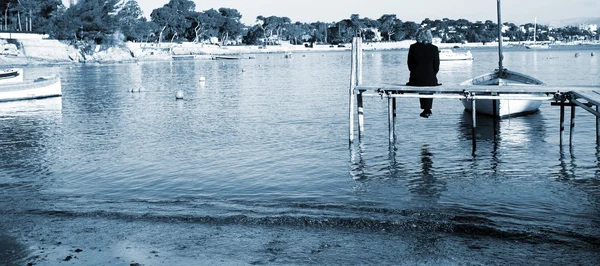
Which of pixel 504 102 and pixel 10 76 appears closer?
pixel 504 102

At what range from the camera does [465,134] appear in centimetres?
2503

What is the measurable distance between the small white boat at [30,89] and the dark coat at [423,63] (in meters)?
31.4

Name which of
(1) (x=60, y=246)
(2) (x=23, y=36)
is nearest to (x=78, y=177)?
(1) (x=60, y=246)

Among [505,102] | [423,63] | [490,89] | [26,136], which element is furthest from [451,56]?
[423,63]

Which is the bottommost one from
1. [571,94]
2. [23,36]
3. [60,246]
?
[60,246]

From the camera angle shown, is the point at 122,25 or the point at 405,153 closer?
the point at 405,153

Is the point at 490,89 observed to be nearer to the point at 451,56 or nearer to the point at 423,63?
the point at 423,63

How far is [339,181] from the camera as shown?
672 inches

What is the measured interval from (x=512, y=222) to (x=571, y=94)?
25.0 feet

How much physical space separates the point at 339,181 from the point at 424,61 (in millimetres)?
4776

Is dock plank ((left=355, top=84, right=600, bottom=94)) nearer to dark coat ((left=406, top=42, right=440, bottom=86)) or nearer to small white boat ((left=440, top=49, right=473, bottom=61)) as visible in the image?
dark coat ((left=406, top=42, right=440, bottom=86))

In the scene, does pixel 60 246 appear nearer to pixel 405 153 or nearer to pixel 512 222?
pixel 512 222

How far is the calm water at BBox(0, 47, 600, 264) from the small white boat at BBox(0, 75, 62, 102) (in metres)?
11.9

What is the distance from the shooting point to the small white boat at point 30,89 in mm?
43281
